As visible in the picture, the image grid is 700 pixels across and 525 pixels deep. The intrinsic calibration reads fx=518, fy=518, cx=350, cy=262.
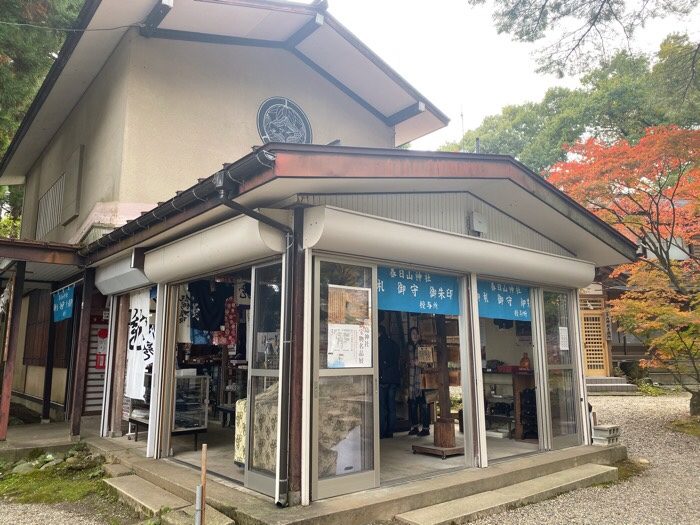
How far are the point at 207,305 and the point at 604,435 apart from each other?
6272mm

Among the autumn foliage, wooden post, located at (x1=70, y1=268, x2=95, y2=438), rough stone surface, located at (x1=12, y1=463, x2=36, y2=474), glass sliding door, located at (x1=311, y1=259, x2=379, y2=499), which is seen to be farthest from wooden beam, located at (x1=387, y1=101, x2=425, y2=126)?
rough stone surface, located at (x1=12, y1=463, x2=36, y2=474)

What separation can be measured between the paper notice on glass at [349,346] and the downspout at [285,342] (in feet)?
1.50

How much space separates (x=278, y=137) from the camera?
10430mm

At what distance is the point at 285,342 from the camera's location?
4801mm

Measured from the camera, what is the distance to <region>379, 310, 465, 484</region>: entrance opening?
688 centimetres

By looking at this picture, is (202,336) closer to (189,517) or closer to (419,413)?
(189,517)

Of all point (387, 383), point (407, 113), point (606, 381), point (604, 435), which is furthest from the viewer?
point (606, 381)

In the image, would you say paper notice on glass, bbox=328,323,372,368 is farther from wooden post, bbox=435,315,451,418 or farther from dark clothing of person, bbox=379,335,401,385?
dark clothing of person, bbox=379,335,401,385

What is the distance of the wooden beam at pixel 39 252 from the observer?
761 centimetres

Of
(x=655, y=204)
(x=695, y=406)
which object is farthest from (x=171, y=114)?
(x=695, y=406)

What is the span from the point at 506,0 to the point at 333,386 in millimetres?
6905

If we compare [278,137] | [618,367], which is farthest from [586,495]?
[618,367]

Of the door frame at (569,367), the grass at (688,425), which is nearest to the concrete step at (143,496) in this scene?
the door frame at (569,367)

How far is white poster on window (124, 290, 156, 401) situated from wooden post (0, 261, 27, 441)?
161 cm
